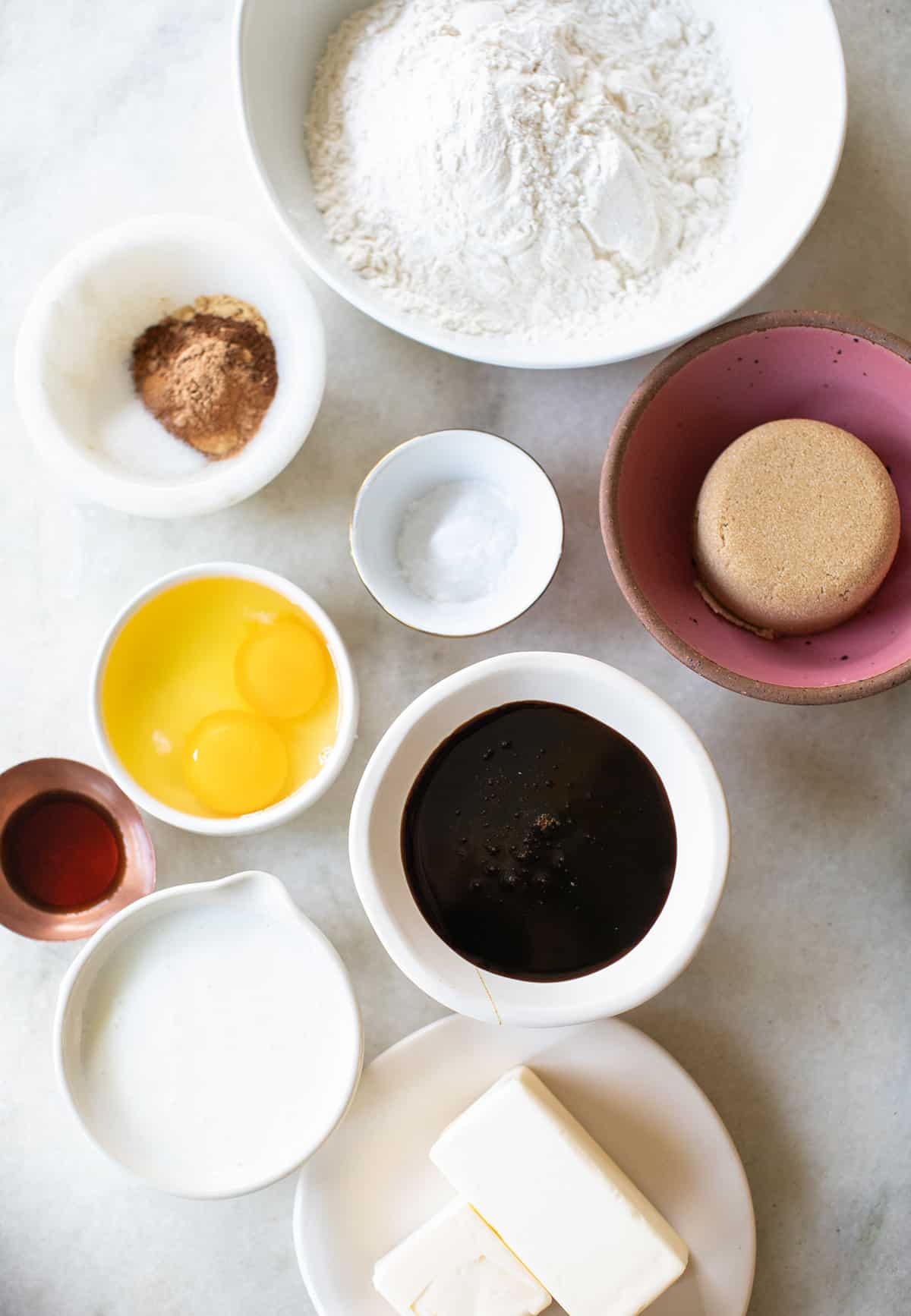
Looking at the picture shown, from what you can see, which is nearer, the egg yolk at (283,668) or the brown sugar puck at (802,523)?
the brown sugar puck at (802,523)

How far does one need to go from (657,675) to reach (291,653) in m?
0.42

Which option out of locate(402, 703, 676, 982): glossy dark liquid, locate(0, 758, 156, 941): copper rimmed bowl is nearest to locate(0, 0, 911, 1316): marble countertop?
locate(0, 758, 156, 941): copper rimmed bowl

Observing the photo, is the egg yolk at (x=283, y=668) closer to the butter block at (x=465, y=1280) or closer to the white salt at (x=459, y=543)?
the white salt at (x=459, y=543)

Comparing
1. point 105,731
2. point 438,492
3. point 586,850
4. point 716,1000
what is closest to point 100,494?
point 105,731

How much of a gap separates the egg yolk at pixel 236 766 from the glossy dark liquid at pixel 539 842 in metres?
0.18

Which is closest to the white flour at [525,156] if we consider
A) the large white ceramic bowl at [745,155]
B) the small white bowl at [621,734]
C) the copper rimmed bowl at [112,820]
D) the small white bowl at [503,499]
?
the large white ceramic bowl at [745,155]

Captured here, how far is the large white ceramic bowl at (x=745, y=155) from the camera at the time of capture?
0.98 m

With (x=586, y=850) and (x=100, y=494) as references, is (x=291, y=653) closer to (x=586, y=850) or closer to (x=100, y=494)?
(x=100, y=494)

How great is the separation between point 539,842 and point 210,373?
0.61m

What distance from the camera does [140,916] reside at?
107 cm

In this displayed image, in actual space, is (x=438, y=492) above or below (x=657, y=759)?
above

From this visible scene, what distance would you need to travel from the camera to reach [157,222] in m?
1.09

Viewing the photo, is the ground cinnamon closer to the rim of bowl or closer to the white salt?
the white salt

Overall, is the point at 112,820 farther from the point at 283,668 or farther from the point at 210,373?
the point at 210,373
